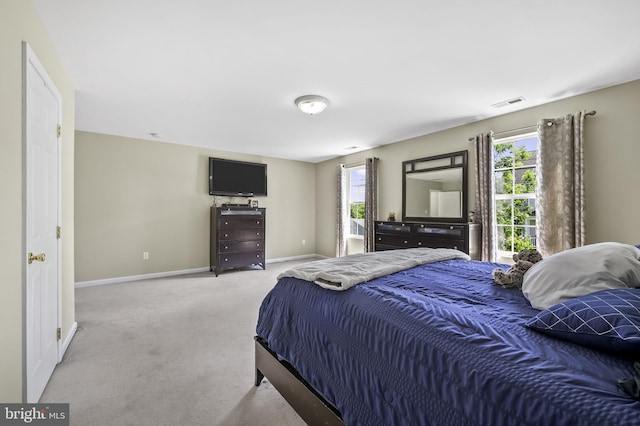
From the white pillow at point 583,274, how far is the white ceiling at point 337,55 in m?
1.56

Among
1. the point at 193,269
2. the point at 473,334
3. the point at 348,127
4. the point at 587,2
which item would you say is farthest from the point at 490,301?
the point at 193,269

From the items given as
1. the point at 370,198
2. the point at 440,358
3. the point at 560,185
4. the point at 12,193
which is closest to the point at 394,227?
the point at 370,198

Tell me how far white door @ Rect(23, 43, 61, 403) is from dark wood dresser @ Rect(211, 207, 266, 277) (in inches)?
111

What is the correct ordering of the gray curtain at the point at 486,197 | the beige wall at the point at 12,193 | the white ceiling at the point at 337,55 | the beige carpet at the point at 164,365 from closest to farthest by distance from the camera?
the beige wall at the point at 12,193, the beige carpet at the point at 164,365, the white ceiling at the point at 337,55, the gray curtain at the point at 486,197

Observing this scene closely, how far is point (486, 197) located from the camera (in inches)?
144

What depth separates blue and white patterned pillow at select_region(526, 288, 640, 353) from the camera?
2.59 ft

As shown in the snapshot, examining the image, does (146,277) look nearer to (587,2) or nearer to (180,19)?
(180,19)

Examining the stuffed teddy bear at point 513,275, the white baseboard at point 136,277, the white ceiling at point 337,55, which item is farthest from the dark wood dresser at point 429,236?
the white baseboard at point 136,277

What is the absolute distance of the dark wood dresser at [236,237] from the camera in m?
5.00

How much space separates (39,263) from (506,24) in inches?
137

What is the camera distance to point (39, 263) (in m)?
1.77

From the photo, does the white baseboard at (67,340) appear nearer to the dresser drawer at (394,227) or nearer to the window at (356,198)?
the dresser drawer at (394,227)

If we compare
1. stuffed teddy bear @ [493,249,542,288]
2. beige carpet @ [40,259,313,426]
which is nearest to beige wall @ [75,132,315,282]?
beige carpet @ [40,259,313,426]

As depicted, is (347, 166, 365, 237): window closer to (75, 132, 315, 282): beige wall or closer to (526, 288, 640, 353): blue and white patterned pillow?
(75, 132, 315, 282): beige wall
